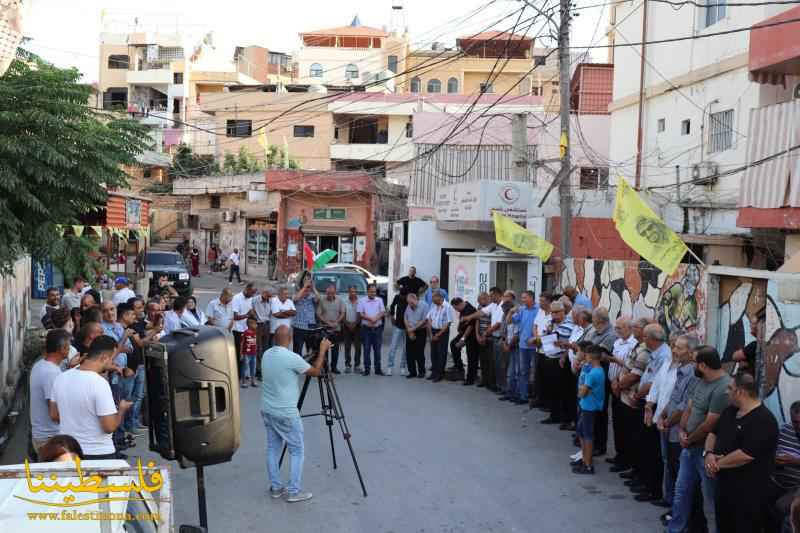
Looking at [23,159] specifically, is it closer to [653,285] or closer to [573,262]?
[653,285]

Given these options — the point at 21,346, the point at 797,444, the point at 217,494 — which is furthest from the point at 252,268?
the point at 797,444

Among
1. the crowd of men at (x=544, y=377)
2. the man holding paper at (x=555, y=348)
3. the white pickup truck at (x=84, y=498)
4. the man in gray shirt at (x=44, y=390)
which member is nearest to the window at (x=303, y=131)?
the crowd of men at (x=544, y=377)

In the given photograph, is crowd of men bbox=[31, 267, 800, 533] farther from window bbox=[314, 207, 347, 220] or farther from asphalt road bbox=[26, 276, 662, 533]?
window bbox=[314, 207, 347, 220]

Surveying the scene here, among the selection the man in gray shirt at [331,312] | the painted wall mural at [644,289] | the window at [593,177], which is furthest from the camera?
the window at [593,177]

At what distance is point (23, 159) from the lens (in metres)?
9.84

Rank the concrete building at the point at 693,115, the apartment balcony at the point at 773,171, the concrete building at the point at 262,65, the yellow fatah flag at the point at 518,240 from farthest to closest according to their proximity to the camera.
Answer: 1. the concrete building at the point at 262,65
2. the concrete building at the point at 693,115
3. the yellow fatah flag at the point at 518,240
4. the apartment balcony at the point at 773,171

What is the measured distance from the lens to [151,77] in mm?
63812

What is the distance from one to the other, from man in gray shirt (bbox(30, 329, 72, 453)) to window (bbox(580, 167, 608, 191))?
2338cm

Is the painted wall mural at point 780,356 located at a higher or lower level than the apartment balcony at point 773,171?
lower

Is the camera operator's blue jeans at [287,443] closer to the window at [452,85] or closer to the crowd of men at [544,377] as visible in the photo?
the crowd of men at [544,377]

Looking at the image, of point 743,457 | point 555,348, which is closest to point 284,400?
point 743,457

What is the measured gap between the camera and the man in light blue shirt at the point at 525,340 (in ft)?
47.4

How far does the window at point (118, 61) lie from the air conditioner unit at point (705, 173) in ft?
174

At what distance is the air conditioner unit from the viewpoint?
69.9 ft
